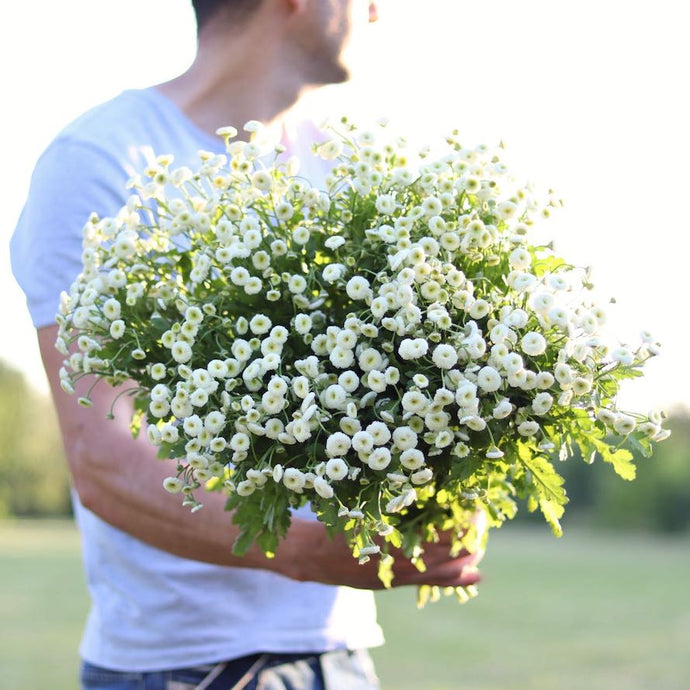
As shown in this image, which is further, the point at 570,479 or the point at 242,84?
the point at 570,479

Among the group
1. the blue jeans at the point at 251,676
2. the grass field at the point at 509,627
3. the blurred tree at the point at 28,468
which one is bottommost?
the blurred tree at the point at 28,468

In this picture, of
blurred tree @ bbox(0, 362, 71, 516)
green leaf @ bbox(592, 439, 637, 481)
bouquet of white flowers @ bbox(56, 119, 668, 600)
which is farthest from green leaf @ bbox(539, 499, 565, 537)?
blurred tree @ bbox(0, 362, 71, 516)

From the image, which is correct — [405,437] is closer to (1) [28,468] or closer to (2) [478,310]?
(2) [478,310]

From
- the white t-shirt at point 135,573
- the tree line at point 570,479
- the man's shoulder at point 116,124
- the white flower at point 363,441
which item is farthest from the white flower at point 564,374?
the tree line at point 570,479

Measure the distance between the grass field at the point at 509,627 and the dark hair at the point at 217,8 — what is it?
11526 millimetres

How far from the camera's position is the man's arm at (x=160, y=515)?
2033mm

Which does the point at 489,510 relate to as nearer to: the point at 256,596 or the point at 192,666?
the point at 256,596

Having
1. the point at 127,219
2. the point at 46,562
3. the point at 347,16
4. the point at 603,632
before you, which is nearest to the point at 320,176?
the point at 347,16

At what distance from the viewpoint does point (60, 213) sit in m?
2.22

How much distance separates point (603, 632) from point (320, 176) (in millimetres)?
17399

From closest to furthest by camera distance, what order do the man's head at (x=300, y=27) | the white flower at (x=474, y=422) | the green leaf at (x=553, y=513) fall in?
the white flower at (x=474, y=422), the green leaf at (x=553, y=513), the man's head at (x=300, y=27)

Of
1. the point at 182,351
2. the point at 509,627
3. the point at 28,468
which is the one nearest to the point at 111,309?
the point at 182,351

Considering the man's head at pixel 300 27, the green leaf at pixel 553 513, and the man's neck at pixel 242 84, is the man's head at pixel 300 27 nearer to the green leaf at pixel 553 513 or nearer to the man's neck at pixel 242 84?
the man's neck at pixel 242 84

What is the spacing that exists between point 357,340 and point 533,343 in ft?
0.97
